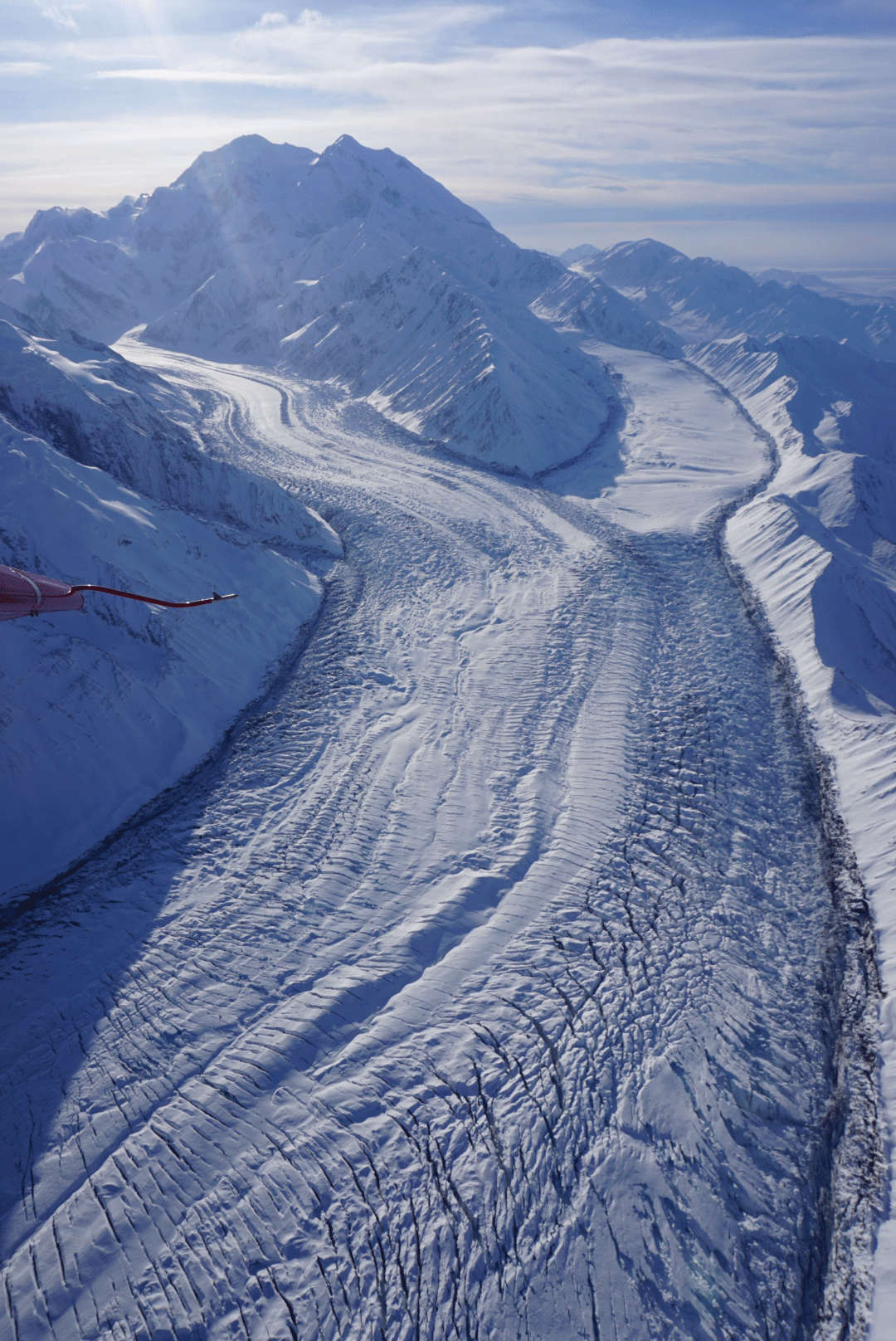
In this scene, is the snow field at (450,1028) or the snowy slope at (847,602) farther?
the snowy slope at (847,602)

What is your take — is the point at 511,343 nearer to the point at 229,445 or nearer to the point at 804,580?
the point at 229,445

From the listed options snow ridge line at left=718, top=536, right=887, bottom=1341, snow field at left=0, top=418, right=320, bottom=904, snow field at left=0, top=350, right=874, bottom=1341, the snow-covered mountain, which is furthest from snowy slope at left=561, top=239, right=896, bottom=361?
snow ridge line at left=718, top=536, right=887, bottom=1341

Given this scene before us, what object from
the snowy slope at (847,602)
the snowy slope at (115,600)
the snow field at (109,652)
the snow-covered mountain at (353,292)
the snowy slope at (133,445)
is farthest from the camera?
the snow-covered mountain at (353,292)

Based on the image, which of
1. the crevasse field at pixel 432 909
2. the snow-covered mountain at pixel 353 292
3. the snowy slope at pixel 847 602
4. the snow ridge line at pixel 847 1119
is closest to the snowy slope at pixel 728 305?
the snow-covered mountain at pixel 353 292

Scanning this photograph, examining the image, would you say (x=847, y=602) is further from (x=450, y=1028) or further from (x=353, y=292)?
(x=353, y=292)

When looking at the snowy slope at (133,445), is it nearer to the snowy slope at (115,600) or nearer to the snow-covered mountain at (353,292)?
the snowy slope at (115,600)
